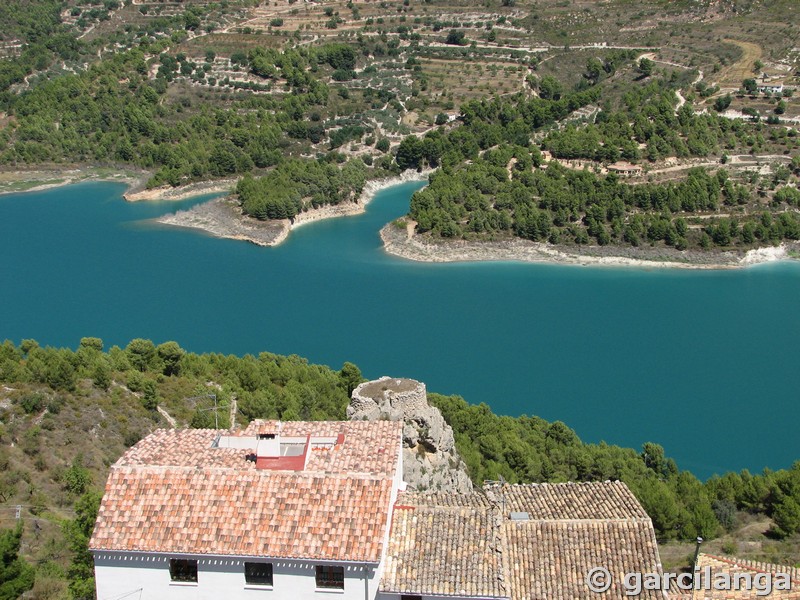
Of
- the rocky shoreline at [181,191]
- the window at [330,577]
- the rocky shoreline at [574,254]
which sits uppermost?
the window at [330,577]

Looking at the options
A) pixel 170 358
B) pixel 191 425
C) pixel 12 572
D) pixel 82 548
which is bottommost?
pixel 170 358

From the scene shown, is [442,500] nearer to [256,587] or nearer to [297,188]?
[256,587]

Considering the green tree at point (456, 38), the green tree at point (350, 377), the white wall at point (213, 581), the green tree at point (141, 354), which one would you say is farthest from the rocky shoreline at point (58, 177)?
the white wall at point (213, 581)

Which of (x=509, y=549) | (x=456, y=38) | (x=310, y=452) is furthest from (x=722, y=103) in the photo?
(x=310, y=452)

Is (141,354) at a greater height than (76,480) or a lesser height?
lesser

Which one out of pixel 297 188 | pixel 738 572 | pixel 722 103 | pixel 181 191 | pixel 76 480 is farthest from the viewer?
pixel 181 191

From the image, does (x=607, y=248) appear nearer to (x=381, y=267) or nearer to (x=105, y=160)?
(x=381, y=267)

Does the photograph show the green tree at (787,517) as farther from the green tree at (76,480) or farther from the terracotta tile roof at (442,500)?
the green tree at (76,480)

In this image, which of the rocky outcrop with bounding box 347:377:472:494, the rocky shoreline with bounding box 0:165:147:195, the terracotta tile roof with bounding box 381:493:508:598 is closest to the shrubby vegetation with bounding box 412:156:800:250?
the rocky shoreline with bounding box 0:165:147:195
